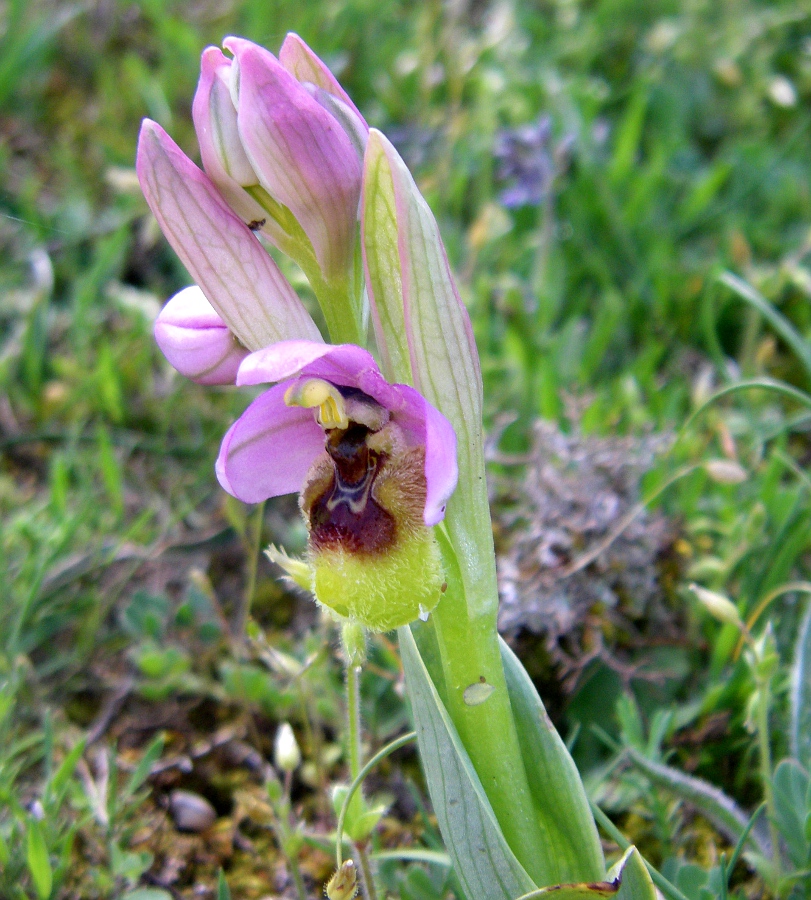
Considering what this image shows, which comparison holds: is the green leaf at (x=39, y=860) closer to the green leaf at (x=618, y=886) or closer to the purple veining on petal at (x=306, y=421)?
the purple veining on petal at (x=306, y=421)

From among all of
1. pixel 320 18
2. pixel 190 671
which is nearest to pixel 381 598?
pixel 190 671

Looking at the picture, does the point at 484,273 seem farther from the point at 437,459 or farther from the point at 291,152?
the point at 437,459

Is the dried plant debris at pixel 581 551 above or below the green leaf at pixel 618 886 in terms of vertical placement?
below

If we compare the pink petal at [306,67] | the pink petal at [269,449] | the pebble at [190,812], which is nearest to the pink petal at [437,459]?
the pink petal at [269,449]

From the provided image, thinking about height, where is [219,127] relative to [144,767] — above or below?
above

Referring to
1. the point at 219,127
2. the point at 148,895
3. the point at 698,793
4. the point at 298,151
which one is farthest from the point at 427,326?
the point at 148,895

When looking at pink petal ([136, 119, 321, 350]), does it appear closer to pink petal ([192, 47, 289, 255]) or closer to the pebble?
pink petal ([192, 47, 289, 255])
